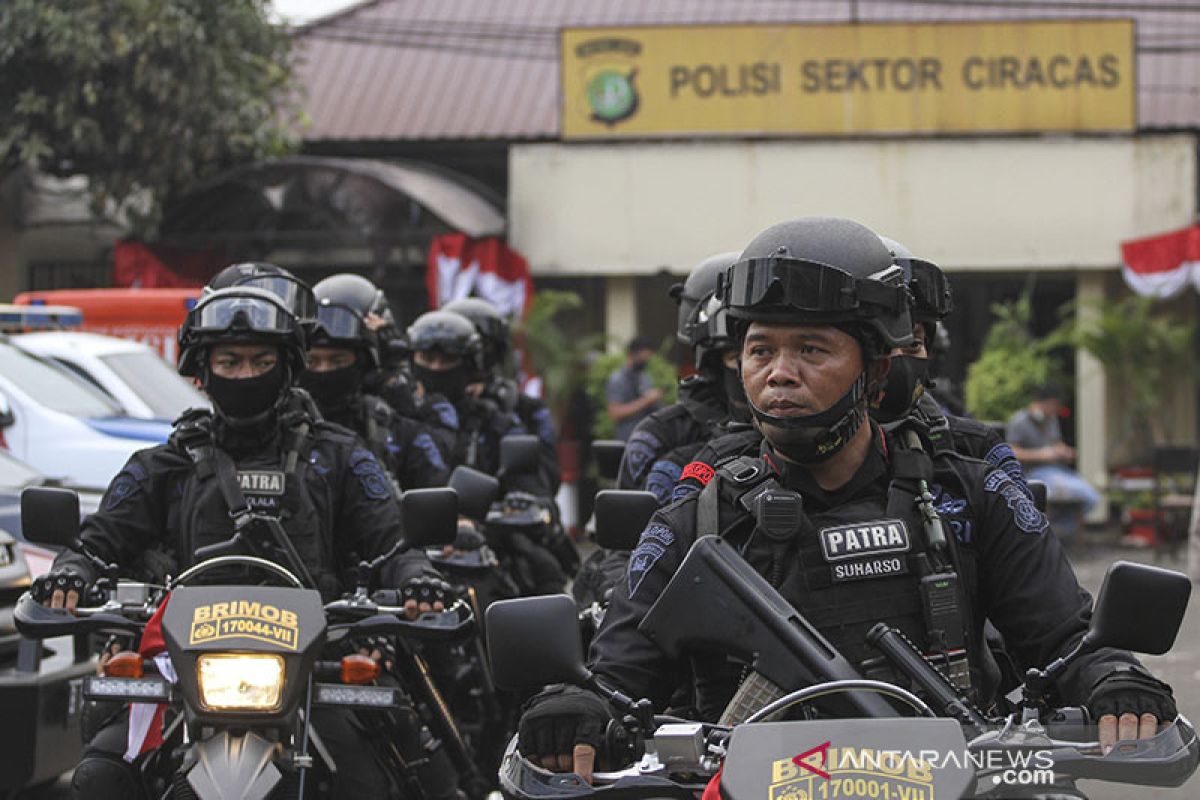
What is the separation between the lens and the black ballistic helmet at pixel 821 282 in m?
3.45

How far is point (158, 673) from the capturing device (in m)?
4.87

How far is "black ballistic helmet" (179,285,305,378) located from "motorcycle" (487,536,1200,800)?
2.30 m

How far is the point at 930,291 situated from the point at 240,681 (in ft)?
5.94

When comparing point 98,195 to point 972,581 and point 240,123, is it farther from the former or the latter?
point 972,581

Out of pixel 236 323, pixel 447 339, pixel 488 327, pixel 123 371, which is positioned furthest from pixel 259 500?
pixel 123 371

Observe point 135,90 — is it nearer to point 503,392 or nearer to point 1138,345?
point 503,392

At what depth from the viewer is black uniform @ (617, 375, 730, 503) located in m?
6.53

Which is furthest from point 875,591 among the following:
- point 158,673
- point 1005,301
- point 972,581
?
point 1005,301

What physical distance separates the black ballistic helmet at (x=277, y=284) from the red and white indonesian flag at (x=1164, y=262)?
48.8 feet

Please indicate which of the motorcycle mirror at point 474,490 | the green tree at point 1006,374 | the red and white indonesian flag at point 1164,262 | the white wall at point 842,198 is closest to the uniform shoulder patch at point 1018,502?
the motorcycle mirror at point 474,490

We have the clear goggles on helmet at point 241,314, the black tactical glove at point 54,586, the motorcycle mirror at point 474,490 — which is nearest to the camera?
the black tactical glove at point 54,586

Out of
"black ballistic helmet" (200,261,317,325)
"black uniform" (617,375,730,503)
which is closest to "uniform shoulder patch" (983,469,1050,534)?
"black uniform" (617,375,730,503)

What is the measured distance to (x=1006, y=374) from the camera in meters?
19.0

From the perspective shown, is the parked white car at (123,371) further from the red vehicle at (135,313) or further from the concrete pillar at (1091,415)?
the concrete pillar at (1091,415)
